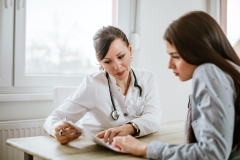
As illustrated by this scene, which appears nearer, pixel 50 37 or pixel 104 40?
pixel 104 40

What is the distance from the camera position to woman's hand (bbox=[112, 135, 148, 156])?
1.04 meters

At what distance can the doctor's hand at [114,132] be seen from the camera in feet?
4.22

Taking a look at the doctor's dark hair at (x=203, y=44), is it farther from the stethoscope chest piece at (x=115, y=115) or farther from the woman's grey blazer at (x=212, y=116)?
the stethoscope chest piece at (x=115, y=115)

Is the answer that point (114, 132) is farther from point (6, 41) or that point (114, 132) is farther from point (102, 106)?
point (6, 41)

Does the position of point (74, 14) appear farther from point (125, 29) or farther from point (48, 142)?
point (48, 142)

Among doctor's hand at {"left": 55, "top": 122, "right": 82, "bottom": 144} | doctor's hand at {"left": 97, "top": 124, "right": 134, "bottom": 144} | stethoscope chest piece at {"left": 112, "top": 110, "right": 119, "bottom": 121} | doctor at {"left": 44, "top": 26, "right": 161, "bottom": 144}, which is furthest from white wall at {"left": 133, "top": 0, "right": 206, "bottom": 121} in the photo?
doctor's hand at {"left": 55, "top": 122, "right": 82, "bottom": 144}

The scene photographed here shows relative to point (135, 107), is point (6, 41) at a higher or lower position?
higher

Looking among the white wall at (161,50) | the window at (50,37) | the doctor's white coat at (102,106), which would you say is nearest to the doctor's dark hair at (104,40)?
the doctor's white coat at (102,106)

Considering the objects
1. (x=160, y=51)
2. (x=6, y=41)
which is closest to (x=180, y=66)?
(x=6, y=41)

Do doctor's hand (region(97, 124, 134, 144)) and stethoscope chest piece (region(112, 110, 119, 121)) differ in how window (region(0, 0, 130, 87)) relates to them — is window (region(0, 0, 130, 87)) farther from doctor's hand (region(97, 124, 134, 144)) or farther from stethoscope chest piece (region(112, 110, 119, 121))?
doctor's hand (region(97, 124, 134, 144))

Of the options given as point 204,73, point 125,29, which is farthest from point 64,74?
point 204,73

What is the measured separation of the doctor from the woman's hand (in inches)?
12.8

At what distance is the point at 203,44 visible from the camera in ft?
2.99

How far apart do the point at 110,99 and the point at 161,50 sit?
4.05ft
